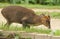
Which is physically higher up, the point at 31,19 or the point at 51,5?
the point at 31,19

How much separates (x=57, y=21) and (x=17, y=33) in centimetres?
326

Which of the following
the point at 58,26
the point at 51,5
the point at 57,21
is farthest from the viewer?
the point at 51,5

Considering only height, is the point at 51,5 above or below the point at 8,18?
below

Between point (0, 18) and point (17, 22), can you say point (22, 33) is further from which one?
point (0, 18)

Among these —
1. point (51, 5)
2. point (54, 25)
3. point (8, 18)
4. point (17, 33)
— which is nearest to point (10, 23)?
point (8, 18)

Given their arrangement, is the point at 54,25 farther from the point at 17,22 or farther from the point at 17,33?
the point at 17,33

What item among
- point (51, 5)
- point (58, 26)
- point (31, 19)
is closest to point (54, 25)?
point (58, 26)

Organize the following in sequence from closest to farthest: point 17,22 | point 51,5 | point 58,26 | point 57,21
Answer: point 17,22 < point 58,26 < point 57,21 < point 51,5

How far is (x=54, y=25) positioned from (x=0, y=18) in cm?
225

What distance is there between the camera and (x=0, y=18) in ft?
40.3

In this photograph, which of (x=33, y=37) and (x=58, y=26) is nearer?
(x=33, y=37)

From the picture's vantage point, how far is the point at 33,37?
9.14 meters

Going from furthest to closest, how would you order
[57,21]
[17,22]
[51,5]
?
[51,5] → [57,21] → [17,22]

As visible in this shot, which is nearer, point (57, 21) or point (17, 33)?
point (17, 33)
